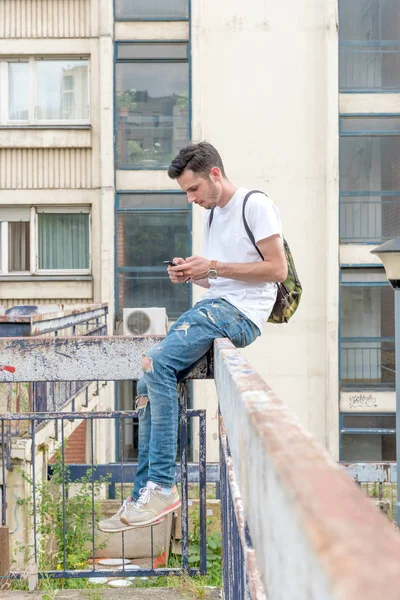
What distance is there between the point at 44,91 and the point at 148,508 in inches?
636

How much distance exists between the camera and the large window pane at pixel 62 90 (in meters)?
18.2

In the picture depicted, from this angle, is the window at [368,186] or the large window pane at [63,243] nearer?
the window at [368,186]

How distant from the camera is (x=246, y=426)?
132 cm

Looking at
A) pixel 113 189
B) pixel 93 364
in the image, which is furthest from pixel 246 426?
pixel 113 189

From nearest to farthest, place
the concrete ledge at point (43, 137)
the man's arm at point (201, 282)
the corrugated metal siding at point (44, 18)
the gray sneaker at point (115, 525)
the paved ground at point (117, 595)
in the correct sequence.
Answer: the gray sneaker at point (115, 525) → the man's arm at point (201, 282) → the paved ground at point (117, 595) → the corrugated metal siding at point (44, 18) → the concrete ledge at point (43, 137)

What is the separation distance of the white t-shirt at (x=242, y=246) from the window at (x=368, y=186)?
14.6m

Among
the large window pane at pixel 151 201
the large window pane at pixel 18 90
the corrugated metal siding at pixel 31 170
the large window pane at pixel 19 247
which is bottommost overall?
the large window pane at pixel 19 247

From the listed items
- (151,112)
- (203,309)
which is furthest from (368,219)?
(203,309)

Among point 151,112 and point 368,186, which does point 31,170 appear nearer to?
point 151,112

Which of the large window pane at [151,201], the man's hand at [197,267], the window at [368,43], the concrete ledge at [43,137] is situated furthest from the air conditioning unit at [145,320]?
the man's hand at [197,267]

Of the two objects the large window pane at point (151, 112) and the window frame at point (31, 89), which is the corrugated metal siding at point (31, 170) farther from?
the large window pane at point (151, 112)

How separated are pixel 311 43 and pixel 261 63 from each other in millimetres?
1269

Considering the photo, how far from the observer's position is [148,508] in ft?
11.8

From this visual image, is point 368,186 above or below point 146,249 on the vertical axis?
above
